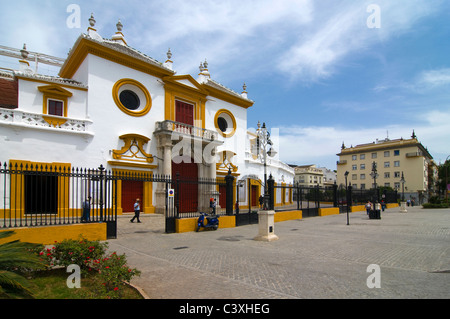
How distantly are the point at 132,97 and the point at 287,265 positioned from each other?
1796cm

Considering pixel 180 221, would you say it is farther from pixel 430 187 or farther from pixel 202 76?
pixel 430 187

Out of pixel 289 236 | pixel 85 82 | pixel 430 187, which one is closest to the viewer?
pixel 289 236

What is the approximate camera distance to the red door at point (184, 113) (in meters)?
23.5

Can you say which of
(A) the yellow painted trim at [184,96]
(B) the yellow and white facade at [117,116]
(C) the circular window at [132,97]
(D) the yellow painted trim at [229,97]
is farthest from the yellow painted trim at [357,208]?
(C) the circular window at [132,97]

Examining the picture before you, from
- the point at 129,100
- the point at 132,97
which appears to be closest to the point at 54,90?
the point at 129,100

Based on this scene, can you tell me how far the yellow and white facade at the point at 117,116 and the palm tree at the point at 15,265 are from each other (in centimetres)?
1080

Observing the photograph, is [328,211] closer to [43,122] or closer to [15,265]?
[43,122]

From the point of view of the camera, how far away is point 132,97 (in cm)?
2108

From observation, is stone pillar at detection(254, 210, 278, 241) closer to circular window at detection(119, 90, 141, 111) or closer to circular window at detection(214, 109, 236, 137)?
circular window at detection(119, 90, 141, 111)

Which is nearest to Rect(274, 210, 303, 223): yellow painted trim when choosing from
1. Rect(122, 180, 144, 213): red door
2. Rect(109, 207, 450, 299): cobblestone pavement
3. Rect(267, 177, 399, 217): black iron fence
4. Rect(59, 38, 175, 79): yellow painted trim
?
Rect(267, 177, 399, 217): black iron fence

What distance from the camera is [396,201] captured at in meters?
41.6

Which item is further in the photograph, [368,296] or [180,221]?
[180,221]
